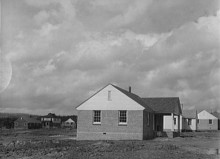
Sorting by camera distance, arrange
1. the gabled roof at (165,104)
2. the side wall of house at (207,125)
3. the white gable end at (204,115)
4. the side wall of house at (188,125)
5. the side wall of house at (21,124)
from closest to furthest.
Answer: the gabled roof at (165,104) < the side wall of house at (188,125) < the side wall of house at (207,125) < the white gable end at (204,115) < the side wall of house at (21,124)

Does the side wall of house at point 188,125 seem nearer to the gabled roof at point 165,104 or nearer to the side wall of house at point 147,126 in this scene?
the gabled roof at point 165,104

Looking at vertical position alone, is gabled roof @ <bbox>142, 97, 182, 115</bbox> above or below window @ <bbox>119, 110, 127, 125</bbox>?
above

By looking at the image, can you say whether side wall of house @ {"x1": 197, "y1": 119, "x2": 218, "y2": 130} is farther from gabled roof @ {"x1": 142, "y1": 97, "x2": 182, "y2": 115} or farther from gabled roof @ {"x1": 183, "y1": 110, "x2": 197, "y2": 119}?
gabled roof @ {"x1": 142, "y1": 97, "x2": 182, "y2": 115}

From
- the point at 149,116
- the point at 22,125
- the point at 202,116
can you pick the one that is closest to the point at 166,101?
the point at 149,116

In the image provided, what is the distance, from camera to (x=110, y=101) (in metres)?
36.4

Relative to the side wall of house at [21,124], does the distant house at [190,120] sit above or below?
above

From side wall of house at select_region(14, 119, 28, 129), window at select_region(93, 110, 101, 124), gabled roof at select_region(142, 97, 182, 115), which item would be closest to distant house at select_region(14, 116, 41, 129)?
side wall of house at select_region(14, 119, 28, 129)

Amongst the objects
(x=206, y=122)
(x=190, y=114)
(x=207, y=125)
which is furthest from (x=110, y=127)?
(x=206, y=122)

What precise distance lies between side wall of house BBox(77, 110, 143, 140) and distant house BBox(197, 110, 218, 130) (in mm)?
56058

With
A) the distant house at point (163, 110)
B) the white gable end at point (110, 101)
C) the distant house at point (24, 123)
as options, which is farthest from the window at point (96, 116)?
the distant house at point (24, 123)

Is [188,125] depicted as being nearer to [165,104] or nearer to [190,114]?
[190,114]

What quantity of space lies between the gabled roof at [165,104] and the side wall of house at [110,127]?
7360 millimetres

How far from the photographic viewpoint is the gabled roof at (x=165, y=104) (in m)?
42.5

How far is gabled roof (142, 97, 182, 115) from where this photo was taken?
42.5m
